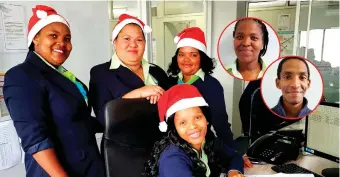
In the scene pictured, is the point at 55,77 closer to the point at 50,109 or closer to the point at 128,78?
the point at 50,109

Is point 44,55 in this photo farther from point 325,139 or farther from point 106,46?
point 325,139

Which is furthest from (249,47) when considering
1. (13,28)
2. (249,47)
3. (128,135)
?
(13,28)

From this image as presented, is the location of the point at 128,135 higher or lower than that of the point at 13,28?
lower

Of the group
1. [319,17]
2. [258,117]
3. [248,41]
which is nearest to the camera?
[248,41]

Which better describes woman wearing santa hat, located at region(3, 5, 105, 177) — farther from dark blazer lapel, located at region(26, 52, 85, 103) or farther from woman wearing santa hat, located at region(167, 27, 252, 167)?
woman wearing santa hat, located at region(167, 27, 252, 167)

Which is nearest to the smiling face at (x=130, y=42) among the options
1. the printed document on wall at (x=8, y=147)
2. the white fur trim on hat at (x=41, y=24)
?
the white fur trim on hat at (x=41, y=24)

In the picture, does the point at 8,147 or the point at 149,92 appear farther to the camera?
the point at 8,147

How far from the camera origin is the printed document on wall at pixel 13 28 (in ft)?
4.97

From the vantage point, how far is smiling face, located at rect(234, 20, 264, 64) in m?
1.91

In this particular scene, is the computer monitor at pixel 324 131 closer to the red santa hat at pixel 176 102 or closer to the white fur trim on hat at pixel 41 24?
the red santa hat at pixel 176 102

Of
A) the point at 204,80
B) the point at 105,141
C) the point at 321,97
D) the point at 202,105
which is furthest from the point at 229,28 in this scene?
the point at 105,141

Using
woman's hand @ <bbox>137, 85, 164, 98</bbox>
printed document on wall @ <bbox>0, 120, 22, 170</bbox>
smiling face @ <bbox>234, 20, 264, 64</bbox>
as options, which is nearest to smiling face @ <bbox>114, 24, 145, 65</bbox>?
woman's hand @ <bbox>137, 85, 164, 98</bbox>

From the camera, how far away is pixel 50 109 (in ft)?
3.42

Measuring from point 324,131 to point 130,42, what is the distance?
113 centimetres
